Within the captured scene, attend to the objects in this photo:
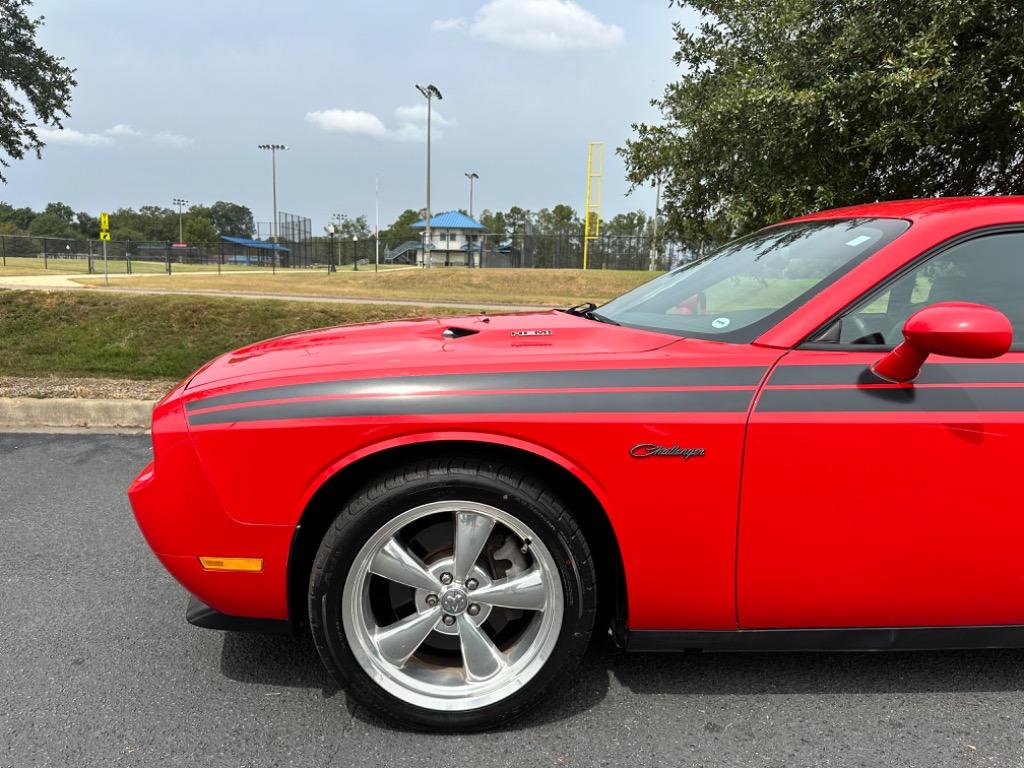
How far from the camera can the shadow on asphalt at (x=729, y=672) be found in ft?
7.14

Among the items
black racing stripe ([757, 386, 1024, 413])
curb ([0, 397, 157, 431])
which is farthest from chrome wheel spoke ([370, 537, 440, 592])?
curb ([0, 397, 157, 431])

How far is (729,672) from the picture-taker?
2.28 metres

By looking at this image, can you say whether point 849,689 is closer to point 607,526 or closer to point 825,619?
point 825,619

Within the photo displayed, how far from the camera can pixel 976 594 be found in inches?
75.0

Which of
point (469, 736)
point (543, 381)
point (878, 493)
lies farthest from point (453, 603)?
point (878, 493)

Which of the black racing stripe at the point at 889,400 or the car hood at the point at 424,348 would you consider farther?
the car hood at the point at 424,348

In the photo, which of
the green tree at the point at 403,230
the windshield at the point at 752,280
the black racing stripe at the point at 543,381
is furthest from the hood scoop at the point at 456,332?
the green tree at the point at 403,230

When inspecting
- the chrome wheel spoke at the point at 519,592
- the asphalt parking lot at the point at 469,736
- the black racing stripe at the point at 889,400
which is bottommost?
the asphalt parking lot at the point at 469,736

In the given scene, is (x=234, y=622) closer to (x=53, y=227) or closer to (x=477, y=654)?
(x=477, y=654)

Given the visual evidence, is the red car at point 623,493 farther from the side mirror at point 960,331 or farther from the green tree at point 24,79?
the green tree at point 24,79

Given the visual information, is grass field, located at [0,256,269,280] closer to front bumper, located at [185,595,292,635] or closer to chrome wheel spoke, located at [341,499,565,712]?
front bumper, located at [185,595,292,635]

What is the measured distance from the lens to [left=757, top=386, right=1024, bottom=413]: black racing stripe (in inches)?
71.5

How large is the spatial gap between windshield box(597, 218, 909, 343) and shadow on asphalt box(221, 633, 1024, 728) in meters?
1.13

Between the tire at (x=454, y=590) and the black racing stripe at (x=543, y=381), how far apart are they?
8.7 inches
